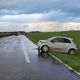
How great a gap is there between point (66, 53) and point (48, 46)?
1736 mm

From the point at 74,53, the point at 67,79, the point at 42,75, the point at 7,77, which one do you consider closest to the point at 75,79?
the point at 67,79

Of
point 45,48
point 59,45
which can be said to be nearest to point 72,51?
point 59,45

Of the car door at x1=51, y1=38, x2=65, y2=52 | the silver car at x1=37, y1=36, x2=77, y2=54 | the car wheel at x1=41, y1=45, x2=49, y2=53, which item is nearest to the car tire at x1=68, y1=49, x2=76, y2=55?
the silver car at x1=37, y1=36, x2=77, y2=54

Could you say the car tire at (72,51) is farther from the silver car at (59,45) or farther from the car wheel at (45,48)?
the car wheel at (45,48)

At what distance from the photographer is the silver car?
3018 centimetres

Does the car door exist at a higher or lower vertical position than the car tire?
higher

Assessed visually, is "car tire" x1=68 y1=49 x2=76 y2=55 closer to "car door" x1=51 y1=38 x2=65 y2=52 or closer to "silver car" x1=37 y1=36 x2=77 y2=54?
"silver car" x1=37 y1=36 x2=77 y2=54

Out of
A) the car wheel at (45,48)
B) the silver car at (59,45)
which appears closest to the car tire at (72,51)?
the silver car at (59,45)

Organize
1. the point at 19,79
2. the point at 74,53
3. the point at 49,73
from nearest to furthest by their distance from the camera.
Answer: the point at 19,79 < the point at 49,73 < the point at 74,53

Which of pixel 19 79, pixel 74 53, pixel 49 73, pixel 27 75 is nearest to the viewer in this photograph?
pixel 19 79

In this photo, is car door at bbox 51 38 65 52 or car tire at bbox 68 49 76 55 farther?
car door at bbox 51 38 65 52

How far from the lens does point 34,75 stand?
15070mm

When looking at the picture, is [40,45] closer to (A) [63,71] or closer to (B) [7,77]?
(A) [63,71]

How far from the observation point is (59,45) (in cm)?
3038
